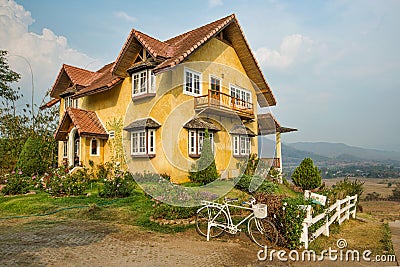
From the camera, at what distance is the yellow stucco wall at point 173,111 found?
15.5 m

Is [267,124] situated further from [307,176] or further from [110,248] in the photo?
[110,248]

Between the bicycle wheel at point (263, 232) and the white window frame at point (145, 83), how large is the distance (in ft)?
33.8

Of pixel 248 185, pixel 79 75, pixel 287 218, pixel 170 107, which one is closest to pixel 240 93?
pixel 170 107

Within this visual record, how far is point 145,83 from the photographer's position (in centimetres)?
1598

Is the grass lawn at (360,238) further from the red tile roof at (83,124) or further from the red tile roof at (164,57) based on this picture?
the red tile roof at (83,124)

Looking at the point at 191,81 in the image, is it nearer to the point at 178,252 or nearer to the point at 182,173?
the point at 182,173

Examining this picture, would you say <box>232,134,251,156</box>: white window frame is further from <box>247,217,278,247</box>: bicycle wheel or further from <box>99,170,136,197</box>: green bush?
<box>247,217,278,247</box>: bicycle wheel

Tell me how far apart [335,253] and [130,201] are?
7.24m

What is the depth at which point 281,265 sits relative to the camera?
224 inches

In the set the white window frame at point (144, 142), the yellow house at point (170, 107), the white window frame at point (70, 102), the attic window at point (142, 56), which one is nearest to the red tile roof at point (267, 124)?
the yellow house at point (170, 107)

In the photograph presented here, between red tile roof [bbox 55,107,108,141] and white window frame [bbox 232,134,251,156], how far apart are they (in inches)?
314

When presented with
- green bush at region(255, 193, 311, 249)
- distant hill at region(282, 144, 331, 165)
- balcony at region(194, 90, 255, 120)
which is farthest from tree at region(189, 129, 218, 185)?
green bush at region(255, 193, 311, 249)

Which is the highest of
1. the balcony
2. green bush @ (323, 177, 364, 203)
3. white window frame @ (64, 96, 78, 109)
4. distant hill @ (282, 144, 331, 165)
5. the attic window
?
the attic window

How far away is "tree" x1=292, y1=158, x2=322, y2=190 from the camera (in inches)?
680
